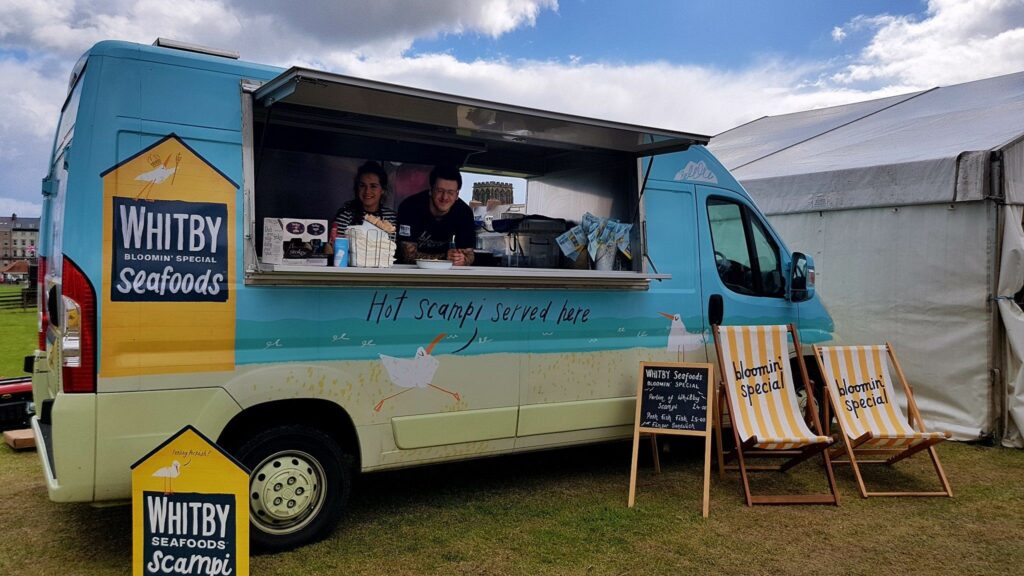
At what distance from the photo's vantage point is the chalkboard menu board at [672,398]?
5.06m

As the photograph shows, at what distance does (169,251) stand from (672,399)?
3137 millimetres

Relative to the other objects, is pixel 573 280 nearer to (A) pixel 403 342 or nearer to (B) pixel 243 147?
(A) pixel 403 342

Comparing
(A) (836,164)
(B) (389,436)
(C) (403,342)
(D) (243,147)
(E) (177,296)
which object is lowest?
(B) (389,436)

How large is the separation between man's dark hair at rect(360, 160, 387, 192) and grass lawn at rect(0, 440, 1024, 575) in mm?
1995

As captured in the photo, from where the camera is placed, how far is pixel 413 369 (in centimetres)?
427

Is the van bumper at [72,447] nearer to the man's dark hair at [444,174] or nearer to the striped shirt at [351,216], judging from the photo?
the striped shirt at [351,216]

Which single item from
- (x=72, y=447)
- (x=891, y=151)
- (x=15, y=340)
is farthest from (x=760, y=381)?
(x=15, y=340)

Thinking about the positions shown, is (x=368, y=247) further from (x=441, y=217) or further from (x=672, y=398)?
(x=672, y=398)

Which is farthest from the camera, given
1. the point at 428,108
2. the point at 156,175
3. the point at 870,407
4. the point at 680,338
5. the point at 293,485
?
the point at 870,407

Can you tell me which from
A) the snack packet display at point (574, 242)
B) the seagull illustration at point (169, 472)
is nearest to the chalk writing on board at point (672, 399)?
the snack packet display at point (574, 242)

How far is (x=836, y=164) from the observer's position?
7887 millimetres

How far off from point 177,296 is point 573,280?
229 cm

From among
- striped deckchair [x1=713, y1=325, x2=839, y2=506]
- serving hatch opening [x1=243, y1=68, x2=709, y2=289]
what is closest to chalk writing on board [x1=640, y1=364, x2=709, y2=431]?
striped deckchair [x1=713, y1=325, x2=839, y2=506]

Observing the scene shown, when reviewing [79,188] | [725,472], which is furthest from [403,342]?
[725,472]
